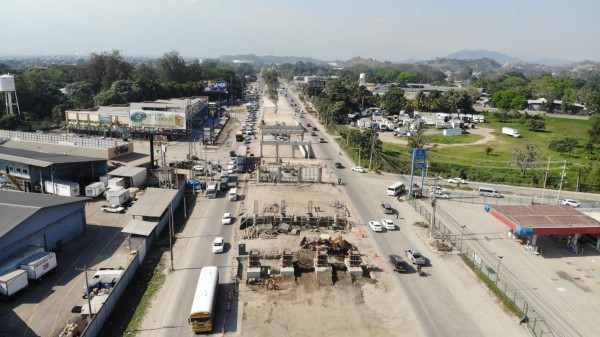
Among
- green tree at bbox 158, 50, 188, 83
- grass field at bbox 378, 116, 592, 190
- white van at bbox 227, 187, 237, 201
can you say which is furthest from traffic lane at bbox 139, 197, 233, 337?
green tree at bbox 158, 50, 188, 83

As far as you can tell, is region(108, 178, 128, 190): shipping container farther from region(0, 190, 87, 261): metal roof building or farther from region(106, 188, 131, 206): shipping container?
region(0, 190, 87, 261): metal roof building

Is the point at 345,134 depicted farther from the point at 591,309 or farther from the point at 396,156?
the point at 591,309

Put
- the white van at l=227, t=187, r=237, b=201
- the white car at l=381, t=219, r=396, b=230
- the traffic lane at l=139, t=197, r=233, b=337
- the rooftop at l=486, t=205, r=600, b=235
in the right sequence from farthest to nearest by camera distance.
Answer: the white van at l=227, t=187, r=237, b=201 → the white car at l=381, t=219, r=396, b=230 → the rooftop at l=486, t=205, r=600, b=235 → the traffic lane at l=139, t=197, r=233, b=337

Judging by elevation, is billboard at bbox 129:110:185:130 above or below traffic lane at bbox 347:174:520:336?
above

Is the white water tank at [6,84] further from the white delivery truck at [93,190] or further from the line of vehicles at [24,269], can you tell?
the line of vehicles at [24,269]

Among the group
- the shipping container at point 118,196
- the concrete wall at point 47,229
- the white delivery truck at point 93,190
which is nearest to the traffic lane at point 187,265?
the shipping container at point 118,196

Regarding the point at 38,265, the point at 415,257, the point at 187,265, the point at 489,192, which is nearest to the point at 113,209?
the point at 38,265

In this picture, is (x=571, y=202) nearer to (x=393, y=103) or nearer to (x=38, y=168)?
(x=38, y=168)

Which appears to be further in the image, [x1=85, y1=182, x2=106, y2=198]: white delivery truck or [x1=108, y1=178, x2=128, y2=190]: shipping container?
[x1=108, y1=178, x2=128, y2=190]: shipping container
